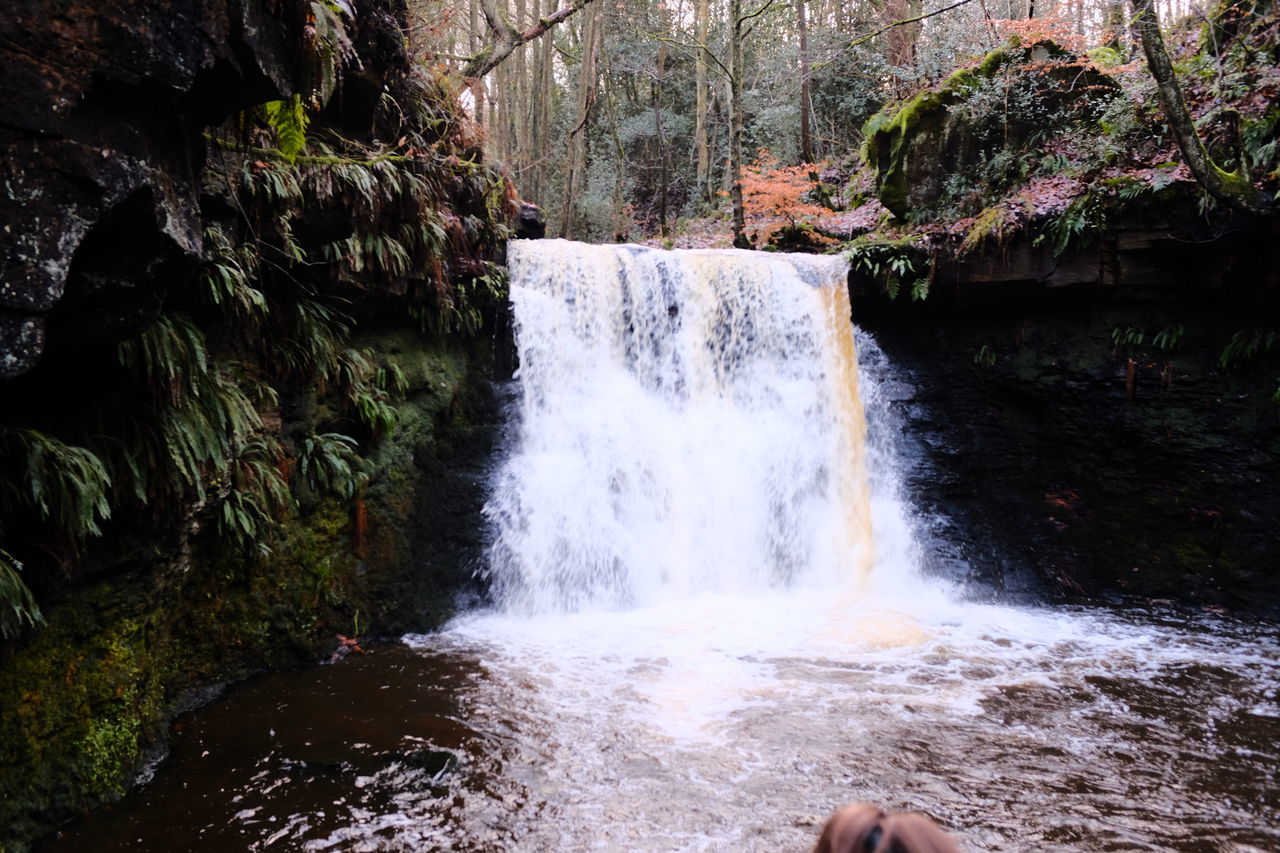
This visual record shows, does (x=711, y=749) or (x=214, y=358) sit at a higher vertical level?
(x=214, y=358)

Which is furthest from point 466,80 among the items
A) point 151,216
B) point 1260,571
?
point 1260,571

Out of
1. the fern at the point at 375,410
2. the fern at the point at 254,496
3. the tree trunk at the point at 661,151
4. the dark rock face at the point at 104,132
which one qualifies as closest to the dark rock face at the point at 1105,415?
the fern at the point at 375,410

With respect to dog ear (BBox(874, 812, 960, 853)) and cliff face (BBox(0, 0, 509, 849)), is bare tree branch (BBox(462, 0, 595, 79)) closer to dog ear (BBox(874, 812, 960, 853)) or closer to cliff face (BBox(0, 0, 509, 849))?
cliff face (BBox(0, 0, 509, 849))

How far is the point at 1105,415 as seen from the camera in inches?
363

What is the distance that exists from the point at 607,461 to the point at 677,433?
104cm

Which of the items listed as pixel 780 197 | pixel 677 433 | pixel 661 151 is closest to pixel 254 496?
pixel 677 433

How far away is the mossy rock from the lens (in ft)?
33.6

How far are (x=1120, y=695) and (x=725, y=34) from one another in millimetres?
22278

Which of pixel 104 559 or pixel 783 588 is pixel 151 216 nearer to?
pixel 104 559

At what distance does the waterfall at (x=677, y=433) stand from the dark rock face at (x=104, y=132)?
18.0 ft

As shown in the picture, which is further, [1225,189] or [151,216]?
[1225,189]

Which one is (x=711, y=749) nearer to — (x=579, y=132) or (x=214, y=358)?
(x=214, y=358)

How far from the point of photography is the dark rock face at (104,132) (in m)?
2.71

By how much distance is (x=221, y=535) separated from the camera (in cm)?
568
